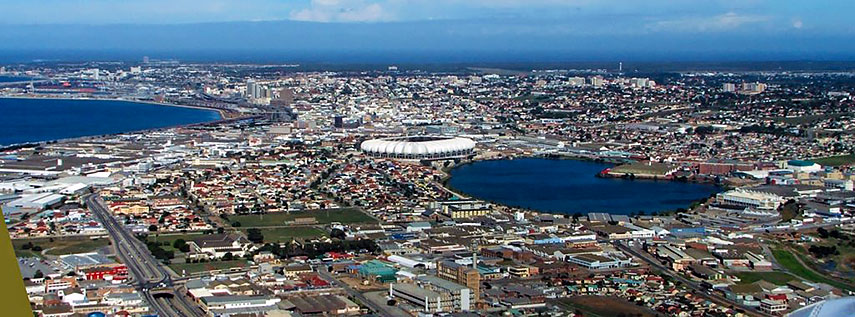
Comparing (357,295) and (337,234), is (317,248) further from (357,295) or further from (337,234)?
(357,295)

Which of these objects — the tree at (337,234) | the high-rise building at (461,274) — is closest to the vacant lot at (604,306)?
the high-rise building at (461,274)

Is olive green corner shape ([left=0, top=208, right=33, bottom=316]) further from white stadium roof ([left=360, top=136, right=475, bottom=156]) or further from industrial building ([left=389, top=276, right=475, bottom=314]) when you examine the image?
white stadium roof ([left=360, top=136, right=475, bottom=156])

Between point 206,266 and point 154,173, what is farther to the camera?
point 154,173

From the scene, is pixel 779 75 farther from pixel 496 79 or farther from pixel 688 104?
pixel 688 104

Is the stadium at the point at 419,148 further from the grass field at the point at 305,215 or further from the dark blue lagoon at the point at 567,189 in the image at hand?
the grass field at the point at 305,215

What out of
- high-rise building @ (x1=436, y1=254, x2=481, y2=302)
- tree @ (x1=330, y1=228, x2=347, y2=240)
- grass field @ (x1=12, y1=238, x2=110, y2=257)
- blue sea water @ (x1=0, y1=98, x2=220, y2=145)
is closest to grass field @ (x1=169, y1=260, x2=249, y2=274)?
grass field @ (x1=12, y1=238, x2=110, y2=257)

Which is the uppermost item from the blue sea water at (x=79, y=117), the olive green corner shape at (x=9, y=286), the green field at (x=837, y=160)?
the olive green corner shape at (x=9, y=286)

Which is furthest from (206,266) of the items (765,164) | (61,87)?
(61,87)
